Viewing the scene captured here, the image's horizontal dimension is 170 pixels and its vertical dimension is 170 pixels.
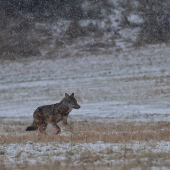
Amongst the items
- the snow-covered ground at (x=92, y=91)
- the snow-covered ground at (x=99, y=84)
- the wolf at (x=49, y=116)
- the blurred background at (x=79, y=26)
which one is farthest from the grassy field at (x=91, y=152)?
the blurred background at (x=79, y=26)

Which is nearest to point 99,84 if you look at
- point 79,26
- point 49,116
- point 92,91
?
point 92,91

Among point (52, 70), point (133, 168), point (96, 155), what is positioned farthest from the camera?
point (52, 70)

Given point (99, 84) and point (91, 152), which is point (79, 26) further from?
point (91, 152)


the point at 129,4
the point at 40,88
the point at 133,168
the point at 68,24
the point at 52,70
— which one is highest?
the point at 129,4

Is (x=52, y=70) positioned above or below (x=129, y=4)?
below

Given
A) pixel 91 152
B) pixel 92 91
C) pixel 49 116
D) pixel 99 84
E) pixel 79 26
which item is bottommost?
pixel 91 152

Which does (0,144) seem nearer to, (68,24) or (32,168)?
(32,168)

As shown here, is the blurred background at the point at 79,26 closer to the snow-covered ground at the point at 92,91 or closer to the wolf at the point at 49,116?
the snow-covered ground at the point at 92,91

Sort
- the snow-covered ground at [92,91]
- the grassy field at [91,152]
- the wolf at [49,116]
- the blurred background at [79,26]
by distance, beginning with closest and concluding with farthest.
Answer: the grassy field at [91,152] → the snow-covered ground at [92,91] → the wolf at [49,116] → the blurred background at [79,26]

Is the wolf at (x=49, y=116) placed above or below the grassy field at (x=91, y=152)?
above

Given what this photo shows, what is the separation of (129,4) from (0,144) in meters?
55.5

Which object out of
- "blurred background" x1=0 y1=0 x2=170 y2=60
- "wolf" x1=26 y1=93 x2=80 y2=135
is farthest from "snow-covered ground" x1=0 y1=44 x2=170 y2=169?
"blurred background" x1=0 y1=0 x2=170 y2=60

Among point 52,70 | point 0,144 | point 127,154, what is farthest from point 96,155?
point 52,70

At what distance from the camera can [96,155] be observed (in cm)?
762
